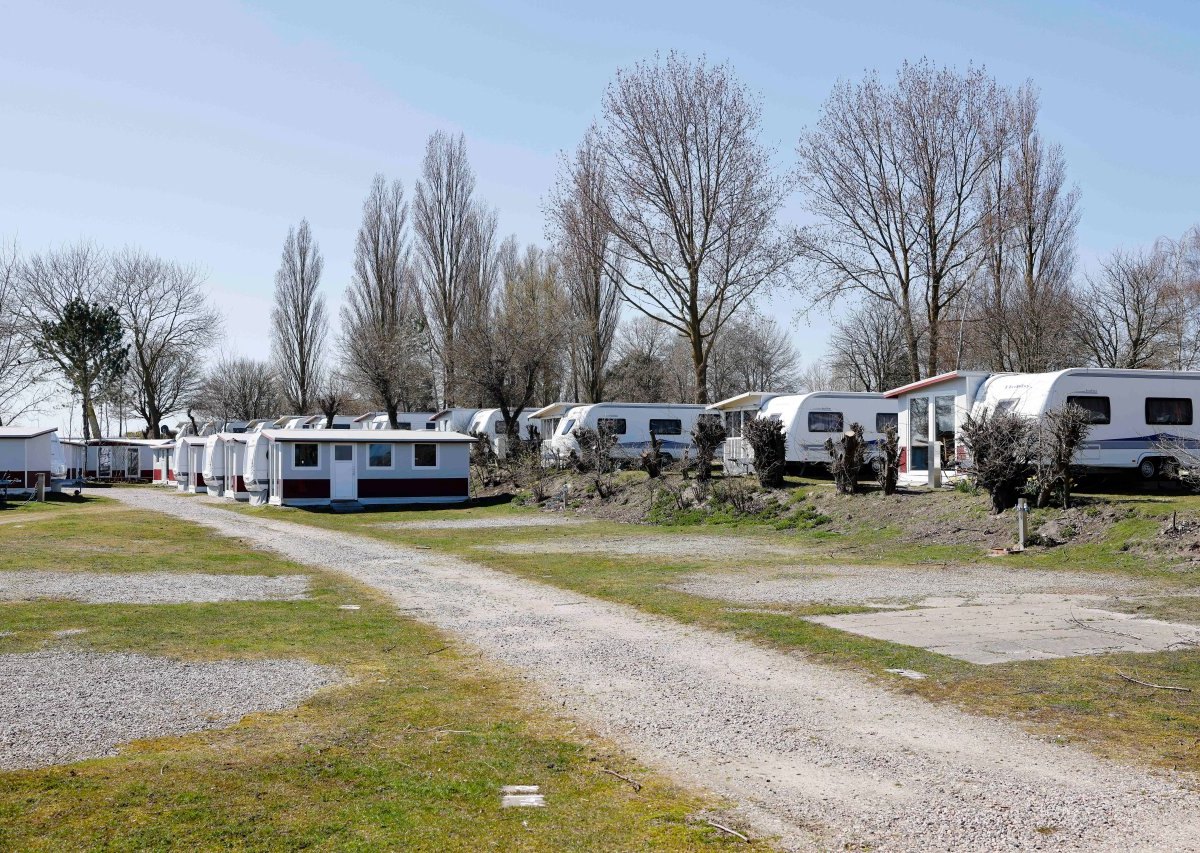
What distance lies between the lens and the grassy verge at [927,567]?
6.33m

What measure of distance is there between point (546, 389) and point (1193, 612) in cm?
4287

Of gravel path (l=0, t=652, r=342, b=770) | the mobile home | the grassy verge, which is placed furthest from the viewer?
the mobile home

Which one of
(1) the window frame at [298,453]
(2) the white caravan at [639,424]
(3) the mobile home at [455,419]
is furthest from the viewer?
(3) the mobile home at [455,419]

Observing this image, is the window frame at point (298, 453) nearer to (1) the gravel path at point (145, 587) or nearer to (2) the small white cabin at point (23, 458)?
(2) the small white cabin at point (23, 458)

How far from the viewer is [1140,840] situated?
4.40 meters

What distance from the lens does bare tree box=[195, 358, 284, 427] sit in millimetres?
73688

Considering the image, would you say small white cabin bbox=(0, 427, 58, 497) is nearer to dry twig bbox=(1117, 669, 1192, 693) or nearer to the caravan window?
the caravan window

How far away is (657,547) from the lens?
1866 centimetres

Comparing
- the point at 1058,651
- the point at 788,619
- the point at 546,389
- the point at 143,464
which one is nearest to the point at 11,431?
the point at 143,464

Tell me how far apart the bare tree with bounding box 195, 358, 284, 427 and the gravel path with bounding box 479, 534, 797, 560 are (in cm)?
5685

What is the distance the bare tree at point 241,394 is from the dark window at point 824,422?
5301 centimetres

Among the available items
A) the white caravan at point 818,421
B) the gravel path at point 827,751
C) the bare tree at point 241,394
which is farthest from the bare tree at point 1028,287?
the bare tree at point 241,394

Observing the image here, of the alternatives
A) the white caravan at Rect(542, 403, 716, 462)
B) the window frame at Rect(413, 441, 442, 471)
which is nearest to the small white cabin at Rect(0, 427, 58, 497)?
the window frame at Rect(413, 441, 442, 471)

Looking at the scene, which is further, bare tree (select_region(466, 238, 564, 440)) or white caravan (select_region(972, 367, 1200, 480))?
bare tree (select_region(466, 238, 564, 440))
